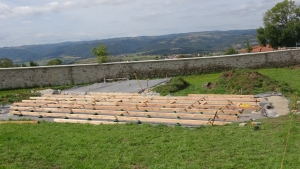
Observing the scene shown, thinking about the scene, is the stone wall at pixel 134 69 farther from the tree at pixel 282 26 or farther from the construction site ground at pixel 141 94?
the tree at pixel 282 26

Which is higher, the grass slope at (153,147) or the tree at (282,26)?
the tree at (282,26)

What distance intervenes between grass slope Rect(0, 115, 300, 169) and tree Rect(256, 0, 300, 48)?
137ft

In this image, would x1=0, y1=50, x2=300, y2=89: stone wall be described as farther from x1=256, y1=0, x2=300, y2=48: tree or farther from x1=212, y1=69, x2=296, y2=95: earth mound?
x1=256, y1=0, x2=300, y2=48: tree

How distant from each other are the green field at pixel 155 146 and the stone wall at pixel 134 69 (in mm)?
11768

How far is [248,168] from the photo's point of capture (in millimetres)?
4875

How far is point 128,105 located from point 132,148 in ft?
16.0

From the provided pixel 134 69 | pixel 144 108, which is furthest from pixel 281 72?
pixel 144 108

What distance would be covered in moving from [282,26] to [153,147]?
46.9 metres

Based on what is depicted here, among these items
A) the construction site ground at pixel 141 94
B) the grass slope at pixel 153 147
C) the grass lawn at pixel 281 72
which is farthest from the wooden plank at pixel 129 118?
the grass lawn at pixel 281 72

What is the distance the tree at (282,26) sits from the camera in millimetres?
45312

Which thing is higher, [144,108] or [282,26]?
[282,26]

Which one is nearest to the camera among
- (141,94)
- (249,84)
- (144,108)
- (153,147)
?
(153,147)

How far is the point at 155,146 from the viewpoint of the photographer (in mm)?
6266

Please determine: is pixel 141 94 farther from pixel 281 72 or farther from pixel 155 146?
pixel 281 72
